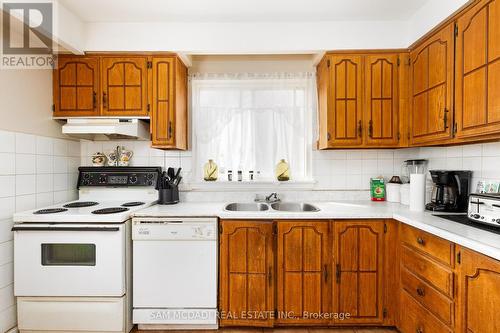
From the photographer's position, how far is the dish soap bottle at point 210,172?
2.77 m

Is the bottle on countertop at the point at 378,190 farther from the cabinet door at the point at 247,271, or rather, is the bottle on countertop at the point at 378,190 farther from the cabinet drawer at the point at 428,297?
the cabinet door at the point at 247,271

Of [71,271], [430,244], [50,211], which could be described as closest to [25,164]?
[50,211]

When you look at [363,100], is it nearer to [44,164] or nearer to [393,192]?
[393,192]

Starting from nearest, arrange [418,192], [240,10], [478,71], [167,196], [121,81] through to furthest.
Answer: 1. [478,71]
2. [418,192]
3. [240,10]
4. [121,81]
5. [167,196]

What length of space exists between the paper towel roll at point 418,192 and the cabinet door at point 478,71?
408mm

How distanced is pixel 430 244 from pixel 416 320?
0.57 meters

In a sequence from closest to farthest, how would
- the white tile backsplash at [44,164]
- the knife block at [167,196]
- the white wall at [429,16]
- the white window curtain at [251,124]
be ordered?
1. the white wall at [429,16]
2. the white tile backsplash at [44,164]
3. the knife block at [167,196]
4. the white window curtain at [251,124]

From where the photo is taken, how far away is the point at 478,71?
5.39 feet

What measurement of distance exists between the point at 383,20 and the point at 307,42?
0.69m

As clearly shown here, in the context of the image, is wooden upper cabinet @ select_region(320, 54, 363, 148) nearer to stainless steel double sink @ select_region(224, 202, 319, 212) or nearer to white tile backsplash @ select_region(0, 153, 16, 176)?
stainless steel double sink @ select_region(224, 202, 319, 212)

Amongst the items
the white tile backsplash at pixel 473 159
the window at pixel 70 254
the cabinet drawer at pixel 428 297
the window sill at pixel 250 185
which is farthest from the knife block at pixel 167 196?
the white tile backsplash at pixel 473 159

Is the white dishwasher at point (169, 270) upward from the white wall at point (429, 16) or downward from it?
downward

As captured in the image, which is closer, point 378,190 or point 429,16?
point 429,16

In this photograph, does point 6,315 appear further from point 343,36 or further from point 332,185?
point 343,36
